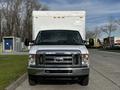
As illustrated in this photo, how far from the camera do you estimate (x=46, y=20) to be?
16.8m

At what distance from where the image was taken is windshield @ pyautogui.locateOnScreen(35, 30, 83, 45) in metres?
12.4

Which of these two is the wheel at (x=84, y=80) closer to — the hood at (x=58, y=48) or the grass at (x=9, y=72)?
the hood at (x=58, y=48)

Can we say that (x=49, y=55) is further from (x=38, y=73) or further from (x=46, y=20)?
(x=46, y=20)

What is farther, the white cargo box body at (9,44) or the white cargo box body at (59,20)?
the white cargo box body at (9,44)

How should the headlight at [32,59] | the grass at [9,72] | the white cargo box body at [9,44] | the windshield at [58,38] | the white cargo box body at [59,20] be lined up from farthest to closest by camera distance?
the white cargo box body at [9,44], the white cargo box body at [59,20], the windshield at [58,38], the grass at [9,72], the headlight at [32,59]

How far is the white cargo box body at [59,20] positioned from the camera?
1650 centimetres

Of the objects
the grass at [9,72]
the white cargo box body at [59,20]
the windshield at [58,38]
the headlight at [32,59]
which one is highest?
the white cargo box body at [59,20]

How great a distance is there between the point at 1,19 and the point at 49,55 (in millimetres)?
72280

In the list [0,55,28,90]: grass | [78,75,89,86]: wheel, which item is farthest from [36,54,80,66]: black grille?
[0,55,28,90]: grass

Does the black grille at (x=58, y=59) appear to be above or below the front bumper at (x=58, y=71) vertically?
above

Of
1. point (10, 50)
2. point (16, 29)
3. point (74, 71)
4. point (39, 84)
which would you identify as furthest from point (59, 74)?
point (16, 29)

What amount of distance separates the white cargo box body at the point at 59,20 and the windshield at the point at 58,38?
11.1 feet

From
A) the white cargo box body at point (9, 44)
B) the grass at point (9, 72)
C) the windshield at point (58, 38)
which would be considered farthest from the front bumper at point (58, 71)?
the white cargo box body at point (9, 44)

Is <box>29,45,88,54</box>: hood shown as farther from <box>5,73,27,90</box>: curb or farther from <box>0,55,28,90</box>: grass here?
<box>0,55,28,90</box>: grass
